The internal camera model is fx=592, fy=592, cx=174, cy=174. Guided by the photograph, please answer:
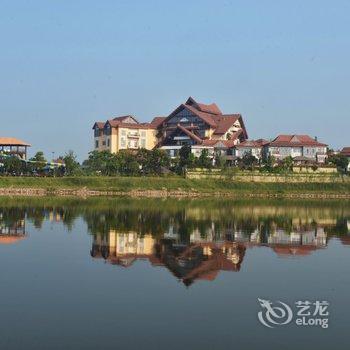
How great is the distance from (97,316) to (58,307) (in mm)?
1203

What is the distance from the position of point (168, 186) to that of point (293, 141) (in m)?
25.8

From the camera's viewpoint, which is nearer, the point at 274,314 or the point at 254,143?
the point at 274,314

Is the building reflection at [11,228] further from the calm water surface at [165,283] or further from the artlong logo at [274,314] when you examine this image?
the artlong logo at [274,314]

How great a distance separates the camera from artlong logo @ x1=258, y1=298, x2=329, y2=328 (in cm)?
1238

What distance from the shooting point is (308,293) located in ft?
50.1

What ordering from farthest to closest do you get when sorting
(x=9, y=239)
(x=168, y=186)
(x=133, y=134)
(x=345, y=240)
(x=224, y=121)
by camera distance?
(x=224, y=121) < (x=133, y=134) < (x=168, y=186) < (x=345, y=240) < (x=9, y=239)

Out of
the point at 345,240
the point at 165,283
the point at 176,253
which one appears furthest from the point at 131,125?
→ the point at 165,283

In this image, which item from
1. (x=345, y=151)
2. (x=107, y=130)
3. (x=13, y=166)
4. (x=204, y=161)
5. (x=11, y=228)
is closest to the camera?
(x=11, y=228)

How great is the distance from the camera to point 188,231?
29.8 metres

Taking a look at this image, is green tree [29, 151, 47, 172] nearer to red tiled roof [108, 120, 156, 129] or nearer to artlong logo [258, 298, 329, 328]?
red tiled roof [108, 120, 156, 129]

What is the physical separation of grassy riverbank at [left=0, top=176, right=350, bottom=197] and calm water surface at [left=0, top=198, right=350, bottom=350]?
28.5m

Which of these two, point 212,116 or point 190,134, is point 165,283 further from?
point 212,116

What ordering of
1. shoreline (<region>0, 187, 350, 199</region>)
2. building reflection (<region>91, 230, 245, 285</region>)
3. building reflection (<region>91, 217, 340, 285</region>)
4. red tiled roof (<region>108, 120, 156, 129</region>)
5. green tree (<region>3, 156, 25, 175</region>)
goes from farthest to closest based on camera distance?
red tiled roof (<region>108, 120, 156, 129</region>), green tree (<region>3, 156, 25, 175</region>), shoreline (<region>0, 187, 350, 199</region>), building reflection (<region>91, 217, 340, 285</region>), building reflection (<region>91, 230, 245, 285</region>)

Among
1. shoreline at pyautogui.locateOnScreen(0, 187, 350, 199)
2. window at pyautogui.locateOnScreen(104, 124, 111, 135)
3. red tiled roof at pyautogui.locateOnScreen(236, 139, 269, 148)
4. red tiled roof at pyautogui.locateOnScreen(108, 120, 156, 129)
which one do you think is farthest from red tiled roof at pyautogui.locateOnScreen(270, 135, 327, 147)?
window at pyautogui.locateOnScreen(104, 124, 111, 135)
